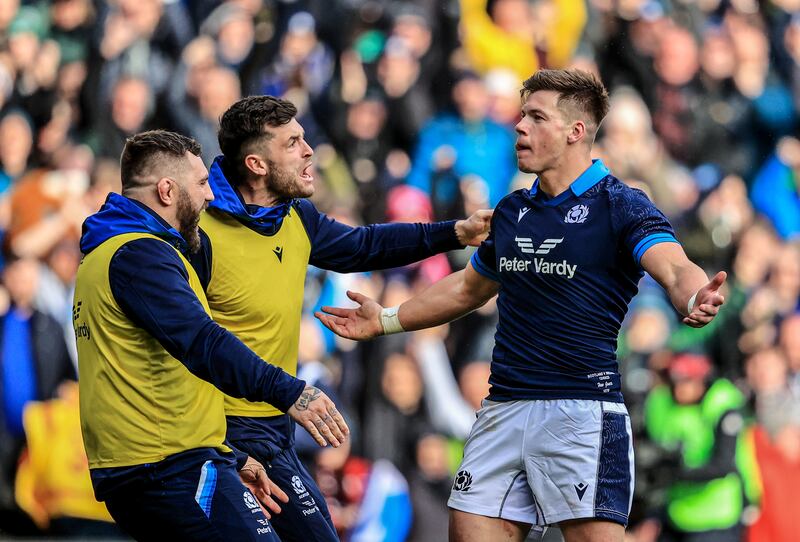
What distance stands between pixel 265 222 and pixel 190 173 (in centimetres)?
69

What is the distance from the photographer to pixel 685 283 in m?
4.03

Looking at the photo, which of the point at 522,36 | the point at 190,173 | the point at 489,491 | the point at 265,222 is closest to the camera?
the point at 190,173

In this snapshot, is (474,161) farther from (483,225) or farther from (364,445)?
(483,225)

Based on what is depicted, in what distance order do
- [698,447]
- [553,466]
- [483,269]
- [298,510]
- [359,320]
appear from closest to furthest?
[553,466]
[298,510]
[483,269]
[359,320]
[698,447]

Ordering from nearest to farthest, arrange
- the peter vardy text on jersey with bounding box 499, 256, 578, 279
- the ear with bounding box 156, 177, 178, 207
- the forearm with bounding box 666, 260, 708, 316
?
the forearm with bounding box 666, 260, 708, 316 → the ear with bounding box 156, 177, 178, 207 → the peter vardy text on jersey with bounding box 499, 256, 578, 279

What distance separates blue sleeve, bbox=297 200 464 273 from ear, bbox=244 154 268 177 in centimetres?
30

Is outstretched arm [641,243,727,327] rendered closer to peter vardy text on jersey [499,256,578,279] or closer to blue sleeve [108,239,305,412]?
Result: peter vardy text on jersey [499,256,578,279]

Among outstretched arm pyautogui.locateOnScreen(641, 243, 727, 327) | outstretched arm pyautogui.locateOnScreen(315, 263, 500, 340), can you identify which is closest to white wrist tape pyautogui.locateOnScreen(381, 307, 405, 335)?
outstretched arm pyautogui.locateOnScreen(315, 263, 500, 340)

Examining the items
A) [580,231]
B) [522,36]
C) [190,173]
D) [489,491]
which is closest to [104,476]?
[190,173]

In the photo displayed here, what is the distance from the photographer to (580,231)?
446 cm

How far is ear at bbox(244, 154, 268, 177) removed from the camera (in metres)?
4.92

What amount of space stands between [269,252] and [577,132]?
4.14 ft

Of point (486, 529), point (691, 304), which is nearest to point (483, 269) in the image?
point (486, 529)

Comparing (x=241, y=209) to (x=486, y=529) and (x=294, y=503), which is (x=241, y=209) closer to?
(x=294, y=503)
